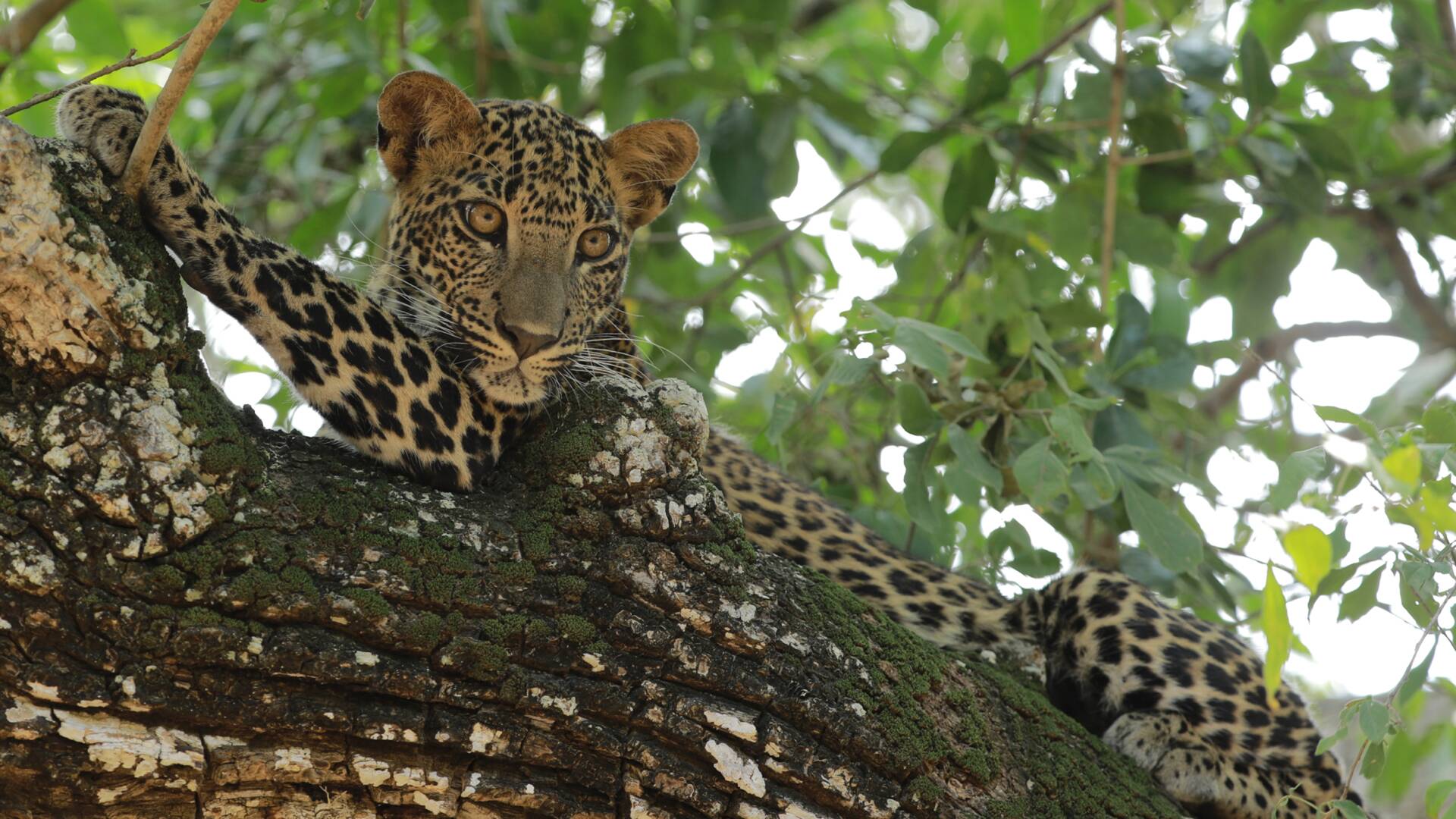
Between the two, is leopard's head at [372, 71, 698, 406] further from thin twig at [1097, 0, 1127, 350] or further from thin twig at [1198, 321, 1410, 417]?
thin twig at [1198, 321, 1410, 417]

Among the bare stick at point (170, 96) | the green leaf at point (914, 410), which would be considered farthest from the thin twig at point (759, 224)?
the bare stick at point (170, 96)

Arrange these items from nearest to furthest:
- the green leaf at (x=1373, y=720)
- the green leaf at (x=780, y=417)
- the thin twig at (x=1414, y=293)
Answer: the green leaf at (x=1373, y=720)
the green leaf at (x=780, y=417)
the thin twig at (x=1414, y=293)

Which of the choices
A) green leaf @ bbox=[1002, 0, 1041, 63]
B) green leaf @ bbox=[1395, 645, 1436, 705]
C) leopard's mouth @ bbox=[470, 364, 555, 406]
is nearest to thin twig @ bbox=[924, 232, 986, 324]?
green leaf @ bbox=[1002, 0, 1041, 63]

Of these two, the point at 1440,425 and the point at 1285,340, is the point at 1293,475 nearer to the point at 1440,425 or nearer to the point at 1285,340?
the point at 1440,425

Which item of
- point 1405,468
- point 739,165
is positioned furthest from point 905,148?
point 1405,468

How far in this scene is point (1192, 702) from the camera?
555 cm

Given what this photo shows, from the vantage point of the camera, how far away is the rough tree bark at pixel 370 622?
3.01 metres

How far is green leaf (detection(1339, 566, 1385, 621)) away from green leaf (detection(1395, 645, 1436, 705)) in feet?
1.37

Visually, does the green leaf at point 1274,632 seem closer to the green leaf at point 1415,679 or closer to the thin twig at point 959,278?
the green leaf at point 1415,679

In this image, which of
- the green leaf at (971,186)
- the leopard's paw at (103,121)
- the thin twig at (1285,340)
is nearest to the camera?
the leopard's paw at (103,121)

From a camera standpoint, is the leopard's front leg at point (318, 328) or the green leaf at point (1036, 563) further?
the green leaf at point (1036, 563)

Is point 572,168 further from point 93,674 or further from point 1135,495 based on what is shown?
point 93,674

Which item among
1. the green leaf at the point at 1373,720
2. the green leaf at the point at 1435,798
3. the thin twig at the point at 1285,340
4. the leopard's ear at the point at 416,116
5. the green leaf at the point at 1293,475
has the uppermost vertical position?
the leopard's ear at the point at 416,116

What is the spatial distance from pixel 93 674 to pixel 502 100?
3.41 metres
